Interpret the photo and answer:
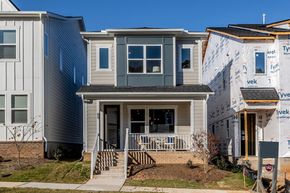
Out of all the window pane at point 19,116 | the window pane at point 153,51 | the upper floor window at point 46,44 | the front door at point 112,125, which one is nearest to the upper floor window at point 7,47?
the upper floor window at point 46,44

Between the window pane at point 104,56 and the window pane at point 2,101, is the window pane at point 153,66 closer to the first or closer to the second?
the window pane at point 104,56

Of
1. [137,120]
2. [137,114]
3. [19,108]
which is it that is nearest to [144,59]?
[137,114]

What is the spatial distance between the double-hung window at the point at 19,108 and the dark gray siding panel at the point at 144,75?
4.71m

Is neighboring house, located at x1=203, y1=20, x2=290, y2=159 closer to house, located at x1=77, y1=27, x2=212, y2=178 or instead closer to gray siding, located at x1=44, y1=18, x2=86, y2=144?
house, located at x1=77, y1=27, x2=212, y2=178

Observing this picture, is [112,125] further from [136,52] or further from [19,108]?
[19,108]

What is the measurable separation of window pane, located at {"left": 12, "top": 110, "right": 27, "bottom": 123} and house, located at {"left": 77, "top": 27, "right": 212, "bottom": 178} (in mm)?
2924

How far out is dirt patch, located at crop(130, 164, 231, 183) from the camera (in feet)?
60.6

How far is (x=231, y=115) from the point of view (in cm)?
2561

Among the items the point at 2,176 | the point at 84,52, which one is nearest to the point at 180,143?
the point at 2,176

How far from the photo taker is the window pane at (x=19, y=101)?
Result: 22.0 metres

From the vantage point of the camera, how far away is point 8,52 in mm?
22141

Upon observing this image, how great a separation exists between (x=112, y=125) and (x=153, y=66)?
148 inches

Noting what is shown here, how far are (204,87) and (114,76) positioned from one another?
462 centimetres

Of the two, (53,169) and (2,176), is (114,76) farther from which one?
(2,176)
